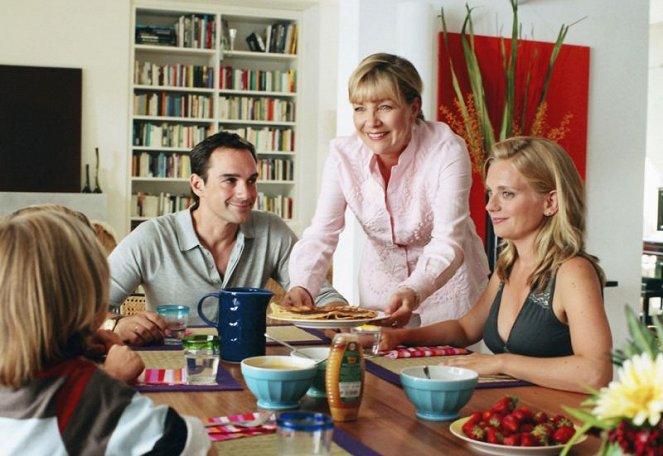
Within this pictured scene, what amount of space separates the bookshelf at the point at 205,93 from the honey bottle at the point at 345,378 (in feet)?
21.1

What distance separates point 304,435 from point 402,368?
2.69 feet

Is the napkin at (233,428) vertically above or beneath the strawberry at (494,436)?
beneath

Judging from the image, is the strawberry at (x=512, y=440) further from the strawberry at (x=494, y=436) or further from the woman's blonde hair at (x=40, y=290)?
the woman's blonde hair at (x=40, y=290)

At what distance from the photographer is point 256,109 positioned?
798cm

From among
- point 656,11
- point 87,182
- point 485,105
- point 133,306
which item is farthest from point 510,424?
point 656,11

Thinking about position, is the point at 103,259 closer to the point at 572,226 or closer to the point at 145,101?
the point at 572,226

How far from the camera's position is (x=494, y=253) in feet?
14.3

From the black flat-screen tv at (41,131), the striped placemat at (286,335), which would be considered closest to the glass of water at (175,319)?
the striped placemat at (286,335)

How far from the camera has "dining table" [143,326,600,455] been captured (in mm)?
1292

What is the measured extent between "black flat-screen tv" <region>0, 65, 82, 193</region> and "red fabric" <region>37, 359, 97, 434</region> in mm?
6539

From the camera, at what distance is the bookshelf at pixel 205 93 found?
7699 millimetres

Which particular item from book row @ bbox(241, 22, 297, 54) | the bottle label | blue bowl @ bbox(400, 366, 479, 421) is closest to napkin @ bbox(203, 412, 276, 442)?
the bottle label

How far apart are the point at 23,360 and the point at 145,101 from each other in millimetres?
6827

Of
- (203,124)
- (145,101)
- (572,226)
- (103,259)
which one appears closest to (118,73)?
(145,101)
